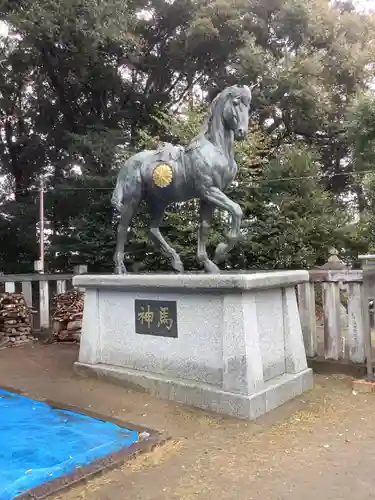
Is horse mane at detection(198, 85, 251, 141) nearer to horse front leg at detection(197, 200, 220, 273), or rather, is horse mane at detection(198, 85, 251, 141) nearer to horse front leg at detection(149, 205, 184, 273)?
horse front leg at detection(197, 200, 220, 273)

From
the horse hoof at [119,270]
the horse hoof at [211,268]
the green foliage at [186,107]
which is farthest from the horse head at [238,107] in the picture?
the green foliage at [186,107]

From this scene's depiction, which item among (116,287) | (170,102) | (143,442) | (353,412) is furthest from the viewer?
(170,102)

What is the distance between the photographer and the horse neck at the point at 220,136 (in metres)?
4.52

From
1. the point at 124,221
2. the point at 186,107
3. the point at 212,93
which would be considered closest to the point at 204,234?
the point at 124,221

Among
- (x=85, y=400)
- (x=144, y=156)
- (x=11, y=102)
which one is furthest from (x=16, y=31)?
(x=85, y=400)

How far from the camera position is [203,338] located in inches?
158

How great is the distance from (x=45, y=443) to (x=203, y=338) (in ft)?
5.06

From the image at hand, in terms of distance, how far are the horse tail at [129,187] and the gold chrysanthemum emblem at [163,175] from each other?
292 millimetres

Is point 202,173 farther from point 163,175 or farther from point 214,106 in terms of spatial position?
point 214,106

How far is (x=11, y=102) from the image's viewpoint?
47.9 ft

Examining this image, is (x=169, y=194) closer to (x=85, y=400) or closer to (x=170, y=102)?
(x=85, y=400)

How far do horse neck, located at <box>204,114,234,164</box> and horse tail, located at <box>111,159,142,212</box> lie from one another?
91 cm

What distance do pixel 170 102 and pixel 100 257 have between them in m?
5.79

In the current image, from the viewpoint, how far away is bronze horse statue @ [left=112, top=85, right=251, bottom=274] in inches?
173
